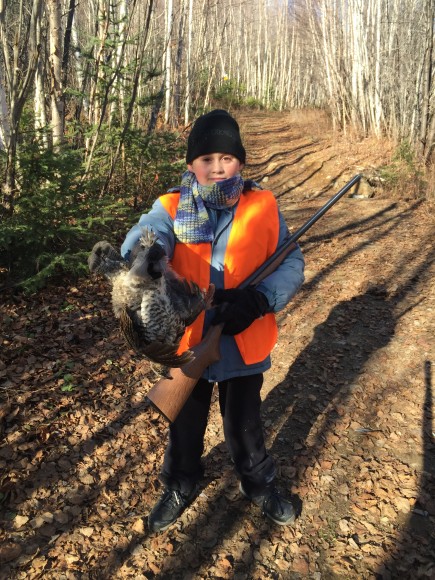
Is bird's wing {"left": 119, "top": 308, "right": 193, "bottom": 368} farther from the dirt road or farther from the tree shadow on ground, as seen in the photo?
the tree shadow on ground

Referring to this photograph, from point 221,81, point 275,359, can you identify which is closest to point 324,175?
point 275,359

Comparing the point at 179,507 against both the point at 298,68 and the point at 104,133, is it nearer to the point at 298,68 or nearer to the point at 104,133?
the point at 104,133

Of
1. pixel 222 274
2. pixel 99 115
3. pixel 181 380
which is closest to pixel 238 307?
pixel 222 274

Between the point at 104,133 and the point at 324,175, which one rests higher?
the point at 104,133

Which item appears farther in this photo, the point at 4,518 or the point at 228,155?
the point at 4,518

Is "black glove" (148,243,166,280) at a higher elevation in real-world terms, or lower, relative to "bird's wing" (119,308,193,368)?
higher

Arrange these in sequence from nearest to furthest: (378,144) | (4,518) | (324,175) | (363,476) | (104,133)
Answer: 1. (4,518)
2. (363,476)
3. (104,133)
4. (324,175)
5. (378,144)

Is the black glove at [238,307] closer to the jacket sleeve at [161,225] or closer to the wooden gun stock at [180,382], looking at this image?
the wooden gun stock at [180,382]

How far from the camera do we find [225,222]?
2195mm

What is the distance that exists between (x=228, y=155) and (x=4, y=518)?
2.85 metres

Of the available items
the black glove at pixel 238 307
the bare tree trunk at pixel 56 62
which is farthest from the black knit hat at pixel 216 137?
the bare tree trunk at pixel 56 62

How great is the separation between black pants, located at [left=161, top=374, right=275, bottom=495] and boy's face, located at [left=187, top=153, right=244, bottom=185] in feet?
3.80

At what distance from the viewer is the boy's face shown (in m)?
2.11

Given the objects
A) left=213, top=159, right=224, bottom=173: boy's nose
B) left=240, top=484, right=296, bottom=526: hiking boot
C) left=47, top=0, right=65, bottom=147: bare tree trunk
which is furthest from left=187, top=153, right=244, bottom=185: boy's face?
left=47, top=0, right=65, bottom=147: bare tree trunk
